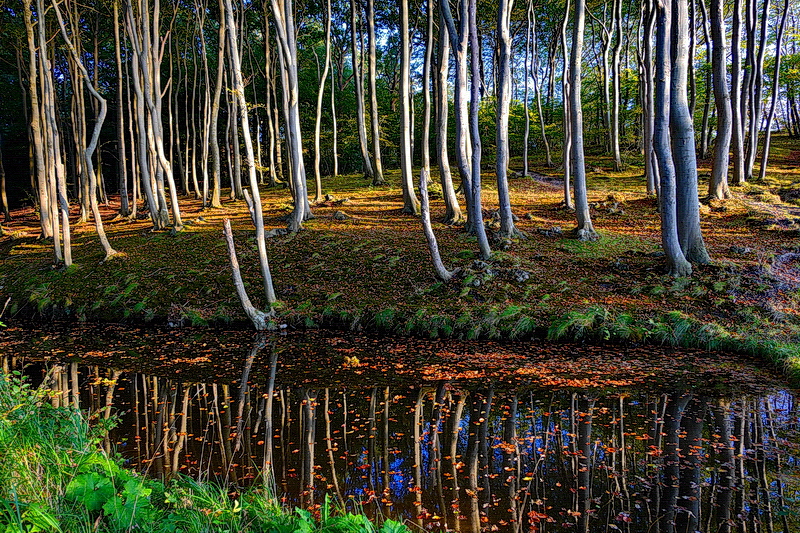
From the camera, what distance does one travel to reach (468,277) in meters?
11.6

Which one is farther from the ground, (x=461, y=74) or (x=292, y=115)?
(x=461, y=74)

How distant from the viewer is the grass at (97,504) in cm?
263

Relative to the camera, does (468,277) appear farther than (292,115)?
No

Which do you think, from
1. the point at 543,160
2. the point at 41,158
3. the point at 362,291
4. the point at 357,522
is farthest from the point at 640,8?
the point at 357,522

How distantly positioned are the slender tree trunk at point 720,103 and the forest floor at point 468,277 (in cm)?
76

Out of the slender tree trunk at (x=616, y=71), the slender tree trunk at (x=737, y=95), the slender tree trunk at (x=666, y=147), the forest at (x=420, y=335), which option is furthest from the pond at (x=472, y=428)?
the slender tree trunk at (x=616, y=71)

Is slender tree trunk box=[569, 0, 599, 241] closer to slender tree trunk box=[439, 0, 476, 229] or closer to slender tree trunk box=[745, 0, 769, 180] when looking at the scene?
slender tree trunk box=[439, 0, 476, 229]

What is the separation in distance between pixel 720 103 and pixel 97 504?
694 inches

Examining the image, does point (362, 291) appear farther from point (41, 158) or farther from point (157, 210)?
point (41, 158)

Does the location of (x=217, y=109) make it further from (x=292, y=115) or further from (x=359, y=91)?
(x=359, y=91)

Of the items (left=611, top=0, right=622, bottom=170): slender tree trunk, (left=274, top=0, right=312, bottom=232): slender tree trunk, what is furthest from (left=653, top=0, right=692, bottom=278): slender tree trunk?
(left=611, top=0, right=622, bottom=170): slender tree trunk

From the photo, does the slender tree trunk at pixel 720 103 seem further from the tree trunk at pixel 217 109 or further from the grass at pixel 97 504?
the grass at pixel 97 504

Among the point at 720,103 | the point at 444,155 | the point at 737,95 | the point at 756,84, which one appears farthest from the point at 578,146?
the point at 756,84

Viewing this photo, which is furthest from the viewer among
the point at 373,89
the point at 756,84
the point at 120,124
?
the point at 373,89
